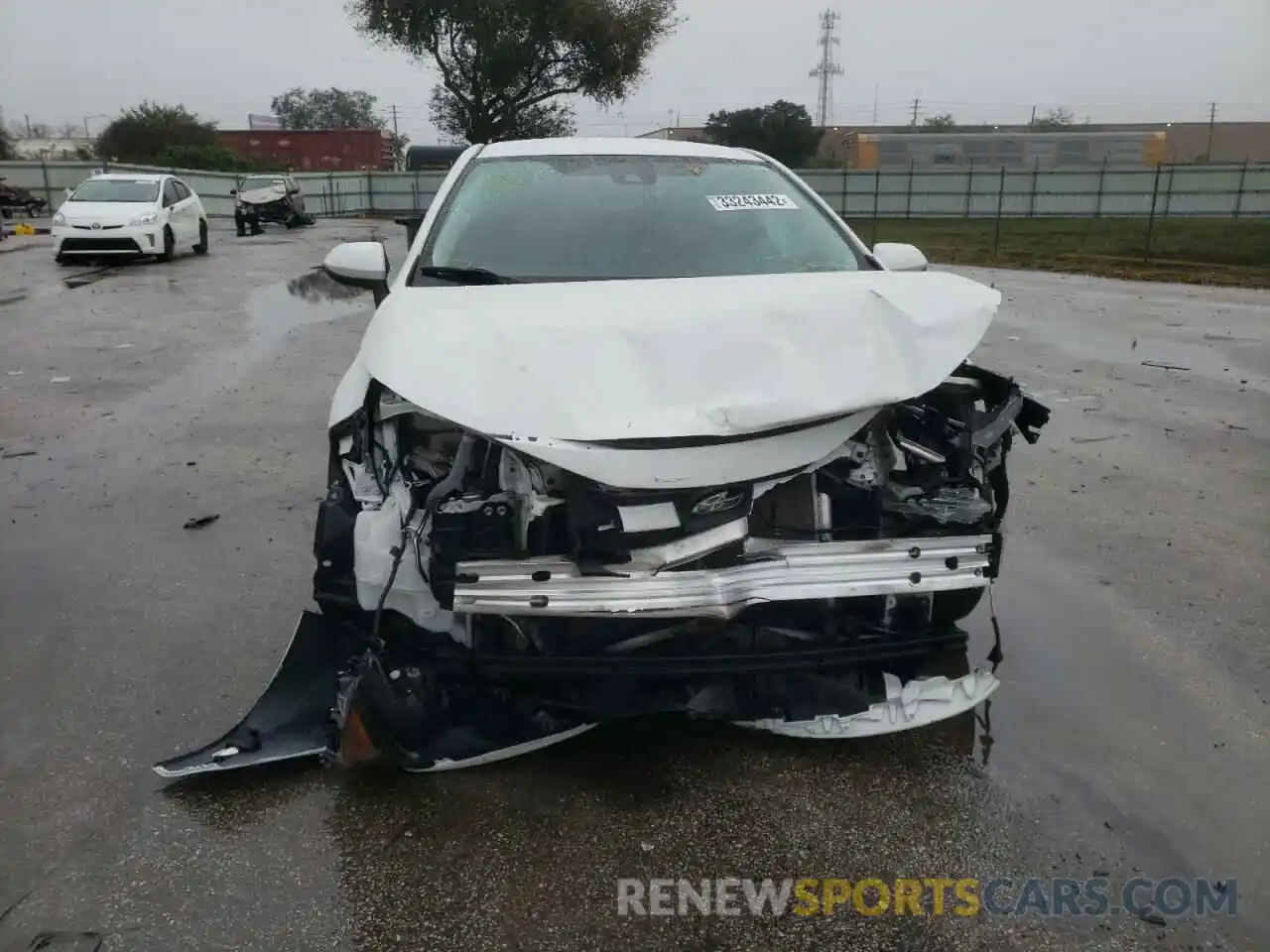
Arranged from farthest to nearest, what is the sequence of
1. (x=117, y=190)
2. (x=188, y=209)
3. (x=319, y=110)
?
1. (x=319, y=110)
2. (x=188, y=209)
3. (x=117, y=190)

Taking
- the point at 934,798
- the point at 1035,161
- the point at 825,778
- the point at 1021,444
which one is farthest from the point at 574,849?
the point at 1035,161

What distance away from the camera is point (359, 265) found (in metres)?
4.36

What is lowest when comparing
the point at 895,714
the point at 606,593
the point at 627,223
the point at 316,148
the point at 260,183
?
the point at 895,714

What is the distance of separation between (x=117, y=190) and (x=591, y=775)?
1829 cm

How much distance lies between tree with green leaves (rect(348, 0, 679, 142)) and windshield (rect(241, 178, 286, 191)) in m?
13.1

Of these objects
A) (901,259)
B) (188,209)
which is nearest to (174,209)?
(188,209)

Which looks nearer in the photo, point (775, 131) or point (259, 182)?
point (259, 182)

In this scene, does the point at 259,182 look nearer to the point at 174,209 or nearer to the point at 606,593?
the point at 174,209

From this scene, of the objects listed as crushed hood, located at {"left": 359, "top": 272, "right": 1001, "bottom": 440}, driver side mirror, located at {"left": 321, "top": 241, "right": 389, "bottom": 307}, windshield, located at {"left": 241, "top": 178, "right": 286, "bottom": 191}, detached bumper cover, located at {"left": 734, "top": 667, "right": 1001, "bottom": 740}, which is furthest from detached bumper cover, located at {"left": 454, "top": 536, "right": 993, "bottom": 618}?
windshield, located at {"left": 241, "top": 178, "right": 286, "bottom": 191}

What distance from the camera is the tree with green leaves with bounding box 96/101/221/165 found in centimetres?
5297

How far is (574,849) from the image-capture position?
283 cm

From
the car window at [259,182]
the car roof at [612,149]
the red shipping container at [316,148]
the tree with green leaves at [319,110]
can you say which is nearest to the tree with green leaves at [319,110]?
the tree with green leaves at [319,110]

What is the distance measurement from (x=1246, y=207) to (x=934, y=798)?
130 feet

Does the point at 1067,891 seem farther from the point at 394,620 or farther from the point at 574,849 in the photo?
the point at 394,620
